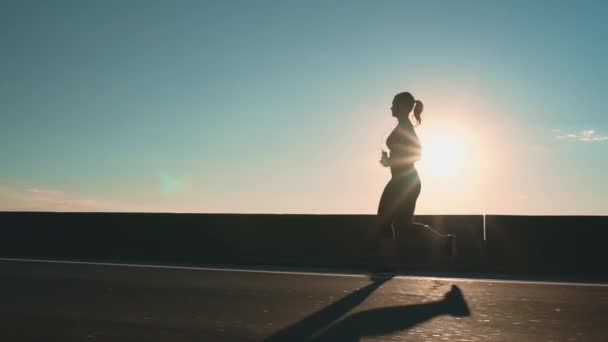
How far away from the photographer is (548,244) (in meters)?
9.43

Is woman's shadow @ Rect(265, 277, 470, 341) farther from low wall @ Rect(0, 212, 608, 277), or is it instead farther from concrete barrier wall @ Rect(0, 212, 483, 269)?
concrete barrier wall @ Rect(0, 212, 483, 269)

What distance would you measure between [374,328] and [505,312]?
4.05 feet

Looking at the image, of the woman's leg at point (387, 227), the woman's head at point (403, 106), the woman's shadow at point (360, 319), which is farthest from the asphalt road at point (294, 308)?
the woman's head at point (403, 106)

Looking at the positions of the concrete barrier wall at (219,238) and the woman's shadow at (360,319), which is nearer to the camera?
the woman's shadow at (360,319)

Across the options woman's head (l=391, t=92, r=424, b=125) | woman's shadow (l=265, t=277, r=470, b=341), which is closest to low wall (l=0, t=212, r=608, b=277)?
woman's head (l=391, t=92, r=424, b=125)

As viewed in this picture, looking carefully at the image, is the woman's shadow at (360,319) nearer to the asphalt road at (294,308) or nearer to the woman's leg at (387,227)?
the asphalt road at (294,308)

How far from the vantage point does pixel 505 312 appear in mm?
5230

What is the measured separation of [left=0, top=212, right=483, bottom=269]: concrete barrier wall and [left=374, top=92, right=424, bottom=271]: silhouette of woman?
0.67 meters

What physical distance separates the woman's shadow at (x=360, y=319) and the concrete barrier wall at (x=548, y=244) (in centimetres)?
372

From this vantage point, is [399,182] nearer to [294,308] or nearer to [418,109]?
[418,109]

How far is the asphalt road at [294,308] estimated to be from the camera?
4484 millimetres

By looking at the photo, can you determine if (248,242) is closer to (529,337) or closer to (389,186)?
(389,186)

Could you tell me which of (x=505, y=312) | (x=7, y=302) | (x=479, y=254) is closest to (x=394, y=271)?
(x=479, y=254)

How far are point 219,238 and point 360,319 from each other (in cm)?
717
